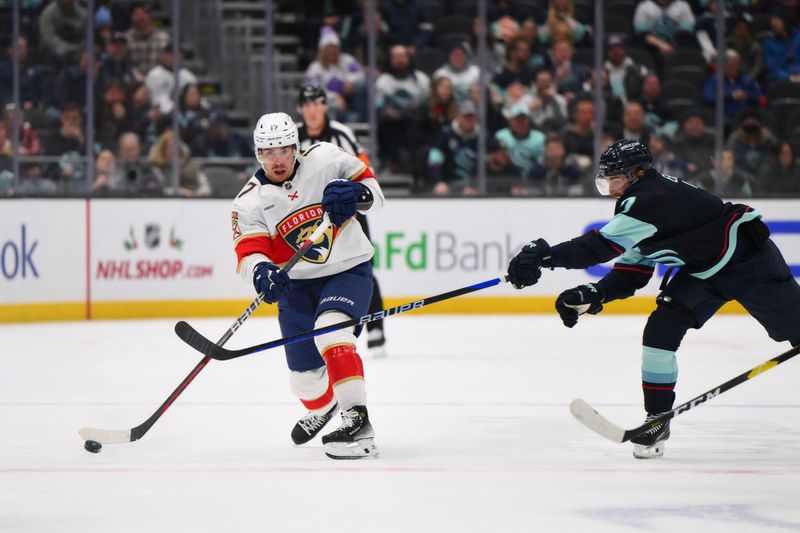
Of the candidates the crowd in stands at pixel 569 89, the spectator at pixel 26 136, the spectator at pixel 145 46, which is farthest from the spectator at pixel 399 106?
the spectator at pixel 26 136

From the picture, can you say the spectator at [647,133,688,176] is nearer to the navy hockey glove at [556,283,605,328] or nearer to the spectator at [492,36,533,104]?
the spectator at [492,36,533,104]

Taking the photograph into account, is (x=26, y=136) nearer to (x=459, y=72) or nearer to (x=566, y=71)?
(x=459, y=72)

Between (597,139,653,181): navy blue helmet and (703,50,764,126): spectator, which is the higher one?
(703,50,764,126): spectator

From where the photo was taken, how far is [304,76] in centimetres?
969

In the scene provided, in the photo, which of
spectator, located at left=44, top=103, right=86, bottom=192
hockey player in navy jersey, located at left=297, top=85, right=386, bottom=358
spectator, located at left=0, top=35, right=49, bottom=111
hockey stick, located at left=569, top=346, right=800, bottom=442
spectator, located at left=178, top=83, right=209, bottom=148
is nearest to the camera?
hockey stick, located at left=569, top=346, right=800, bottom=442

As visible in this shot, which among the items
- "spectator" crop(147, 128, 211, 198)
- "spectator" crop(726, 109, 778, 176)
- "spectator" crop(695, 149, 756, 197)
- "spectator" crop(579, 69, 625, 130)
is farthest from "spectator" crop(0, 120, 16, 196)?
"spectator" crop(726, 109, 778, 176)

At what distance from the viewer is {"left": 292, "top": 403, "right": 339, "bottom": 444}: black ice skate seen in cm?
420

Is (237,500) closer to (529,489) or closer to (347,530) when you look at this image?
(347,530)

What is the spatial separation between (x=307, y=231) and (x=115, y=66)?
5.18 meters

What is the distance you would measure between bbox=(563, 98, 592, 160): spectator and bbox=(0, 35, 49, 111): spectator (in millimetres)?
3667

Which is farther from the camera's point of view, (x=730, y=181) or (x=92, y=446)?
(x=730, y=181)

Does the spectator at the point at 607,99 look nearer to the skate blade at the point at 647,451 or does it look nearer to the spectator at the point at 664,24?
the spectator at the point at 664,24

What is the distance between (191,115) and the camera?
889cm

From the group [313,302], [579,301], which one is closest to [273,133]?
[313,302]
